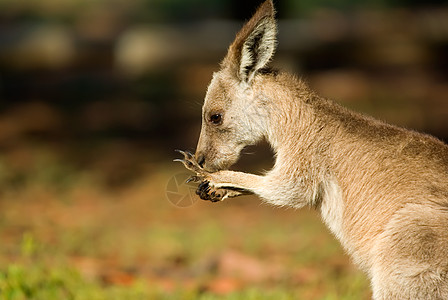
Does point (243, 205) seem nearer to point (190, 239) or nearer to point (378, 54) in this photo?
point (190, 239)

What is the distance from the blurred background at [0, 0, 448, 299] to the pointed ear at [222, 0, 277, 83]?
0.60 meters

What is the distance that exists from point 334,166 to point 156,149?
274 inches

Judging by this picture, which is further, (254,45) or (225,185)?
(254,45)

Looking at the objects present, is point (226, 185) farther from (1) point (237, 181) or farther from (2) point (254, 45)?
(2) point (254, 45)

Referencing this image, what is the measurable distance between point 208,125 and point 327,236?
10.1 feet

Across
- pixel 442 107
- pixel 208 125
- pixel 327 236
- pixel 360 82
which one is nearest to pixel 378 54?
pixel 360 82

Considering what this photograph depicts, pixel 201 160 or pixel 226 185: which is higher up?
pixel 201 160

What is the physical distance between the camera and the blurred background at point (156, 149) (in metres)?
5.55

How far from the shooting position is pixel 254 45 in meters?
4.50

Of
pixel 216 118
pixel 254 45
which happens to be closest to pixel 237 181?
pixel 216 118

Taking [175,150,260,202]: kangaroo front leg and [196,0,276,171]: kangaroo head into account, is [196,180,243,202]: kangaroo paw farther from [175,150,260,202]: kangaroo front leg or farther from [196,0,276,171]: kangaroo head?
[196,0,276,171]: kangaroo head

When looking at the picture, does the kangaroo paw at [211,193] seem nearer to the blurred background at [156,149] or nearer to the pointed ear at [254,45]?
the blurred background at [156,149]

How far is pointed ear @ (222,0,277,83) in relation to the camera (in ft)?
14.3

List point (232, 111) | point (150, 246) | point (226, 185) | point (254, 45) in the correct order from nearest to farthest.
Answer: point (226, 185) → point (254, 45) → point (232, 111) → point (150, 246)
